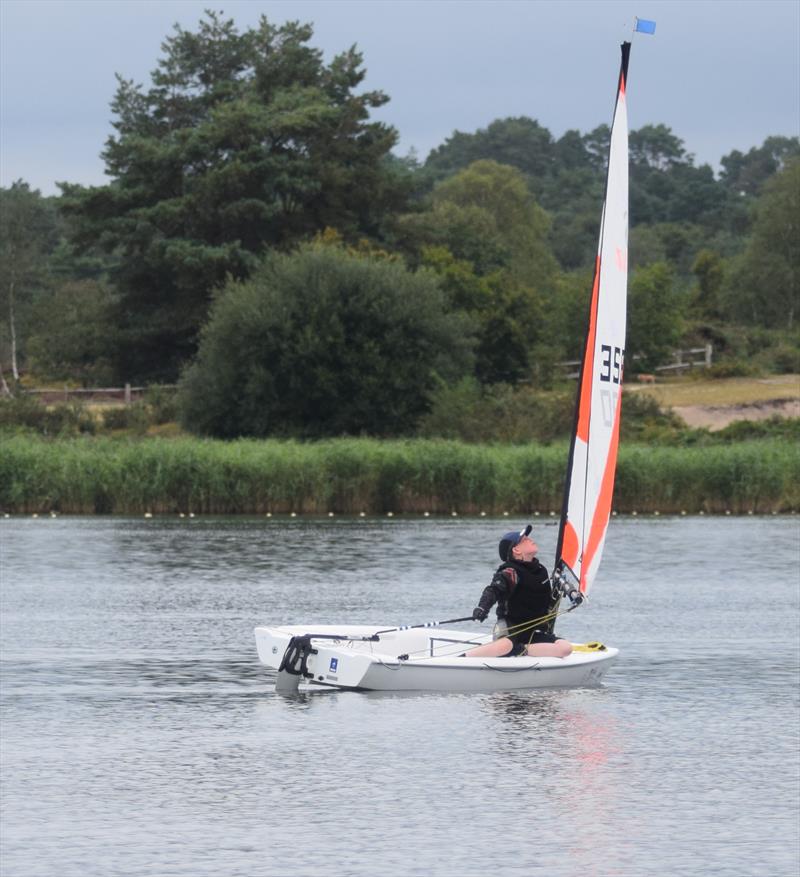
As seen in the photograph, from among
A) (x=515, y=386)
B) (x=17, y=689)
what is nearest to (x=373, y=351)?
(x=515, y=386)

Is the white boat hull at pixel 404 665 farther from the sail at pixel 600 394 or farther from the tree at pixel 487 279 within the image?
the tree at pixel 487 279

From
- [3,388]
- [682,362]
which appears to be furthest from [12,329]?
[682,362]

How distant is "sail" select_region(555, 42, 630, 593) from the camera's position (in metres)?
21.6

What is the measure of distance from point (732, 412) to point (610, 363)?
42489 mm

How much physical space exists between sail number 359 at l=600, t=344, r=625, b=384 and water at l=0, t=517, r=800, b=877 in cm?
354

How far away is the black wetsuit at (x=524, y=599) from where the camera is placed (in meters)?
19.8

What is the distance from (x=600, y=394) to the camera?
22.2 metres

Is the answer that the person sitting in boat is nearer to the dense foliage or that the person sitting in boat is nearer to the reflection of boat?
the reflection of boat

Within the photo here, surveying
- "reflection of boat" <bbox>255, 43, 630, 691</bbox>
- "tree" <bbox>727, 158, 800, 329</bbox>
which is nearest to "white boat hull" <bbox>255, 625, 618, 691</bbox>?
"reflection of boat" <bbox>255, 43, 630, 691</bbox>

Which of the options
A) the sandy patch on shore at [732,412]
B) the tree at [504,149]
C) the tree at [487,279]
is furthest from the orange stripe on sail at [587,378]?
the tree at [504,149]

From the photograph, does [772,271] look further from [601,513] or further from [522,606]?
[522,606]

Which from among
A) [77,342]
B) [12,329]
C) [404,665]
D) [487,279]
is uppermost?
[487,279]

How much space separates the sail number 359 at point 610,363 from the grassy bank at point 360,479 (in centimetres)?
2467

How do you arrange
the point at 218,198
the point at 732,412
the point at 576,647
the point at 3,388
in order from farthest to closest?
the point at 3,388
the point at 218,198
the point at 732,412
the point at 576,647
